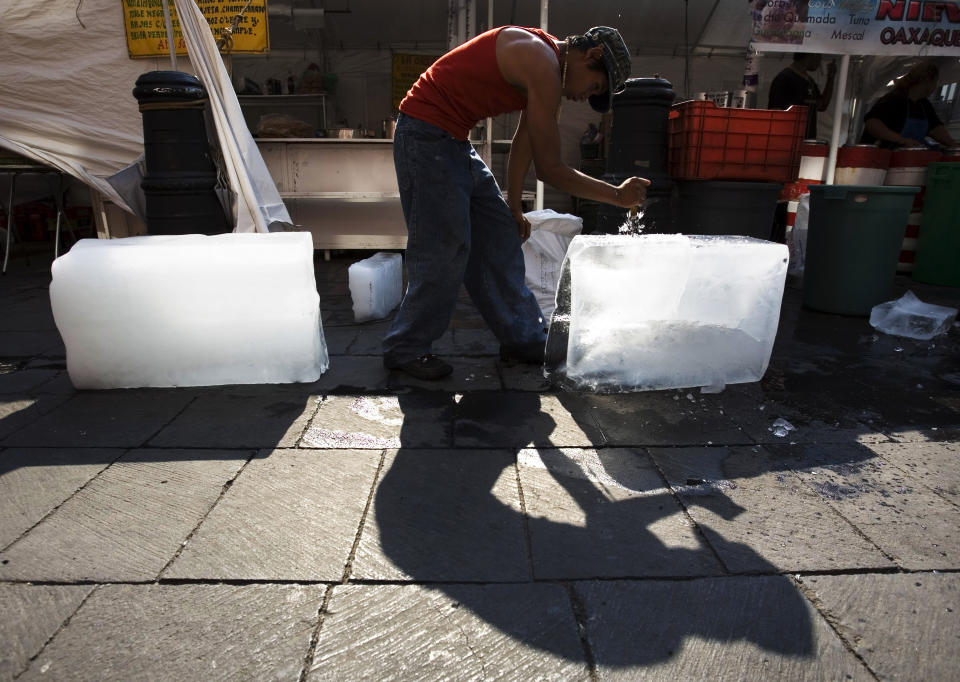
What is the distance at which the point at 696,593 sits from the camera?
5.24ft

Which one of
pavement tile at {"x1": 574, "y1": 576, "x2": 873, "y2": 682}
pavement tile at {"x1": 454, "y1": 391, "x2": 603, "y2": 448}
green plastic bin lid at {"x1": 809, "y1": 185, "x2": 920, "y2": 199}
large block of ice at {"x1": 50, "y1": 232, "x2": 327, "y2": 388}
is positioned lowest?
pavement tile at {"x1": 454, "y1": 391, "x2": 603, "y2": 448}

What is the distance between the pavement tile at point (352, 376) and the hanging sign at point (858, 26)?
516cm

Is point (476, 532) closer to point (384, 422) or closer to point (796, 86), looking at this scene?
point (384, 422)

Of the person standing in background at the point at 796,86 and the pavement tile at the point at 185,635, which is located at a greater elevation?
the person standing in background at the point at 796,86

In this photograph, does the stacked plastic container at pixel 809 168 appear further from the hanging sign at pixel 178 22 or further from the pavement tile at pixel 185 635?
the pavement tile at pixel 185 635

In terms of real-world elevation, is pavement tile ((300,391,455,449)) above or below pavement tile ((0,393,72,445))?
above

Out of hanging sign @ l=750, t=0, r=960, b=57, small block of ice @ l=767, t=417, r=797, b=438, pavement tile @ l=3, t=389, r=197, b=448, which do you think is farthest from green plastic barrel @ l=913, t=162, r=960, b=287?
pavement tile @ l=3, t=389, r=197, b=448

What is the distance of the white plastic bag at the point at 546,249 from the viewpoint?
426 centimetres

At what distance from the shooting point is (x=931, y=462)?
2344mm

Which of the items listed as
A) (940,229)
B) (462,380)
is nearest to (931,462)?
(462,380)

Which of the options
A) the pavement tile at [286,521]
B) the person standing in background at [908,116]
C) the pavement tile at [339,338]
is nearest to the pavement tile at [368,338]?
the pavement tile at [339,338]

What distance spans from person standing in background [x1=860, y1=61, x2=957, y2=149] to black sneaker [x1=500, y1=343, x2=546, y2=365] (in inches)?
207

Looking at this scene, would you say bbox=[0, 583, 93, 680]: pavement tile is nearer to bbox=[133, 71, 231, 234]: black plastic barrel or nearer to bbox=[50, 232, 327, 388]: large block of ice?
bbox=[50, 232, 327, 388]: large block of ice

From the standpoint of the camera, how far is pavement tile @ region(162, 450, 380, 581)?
5.51 ft
